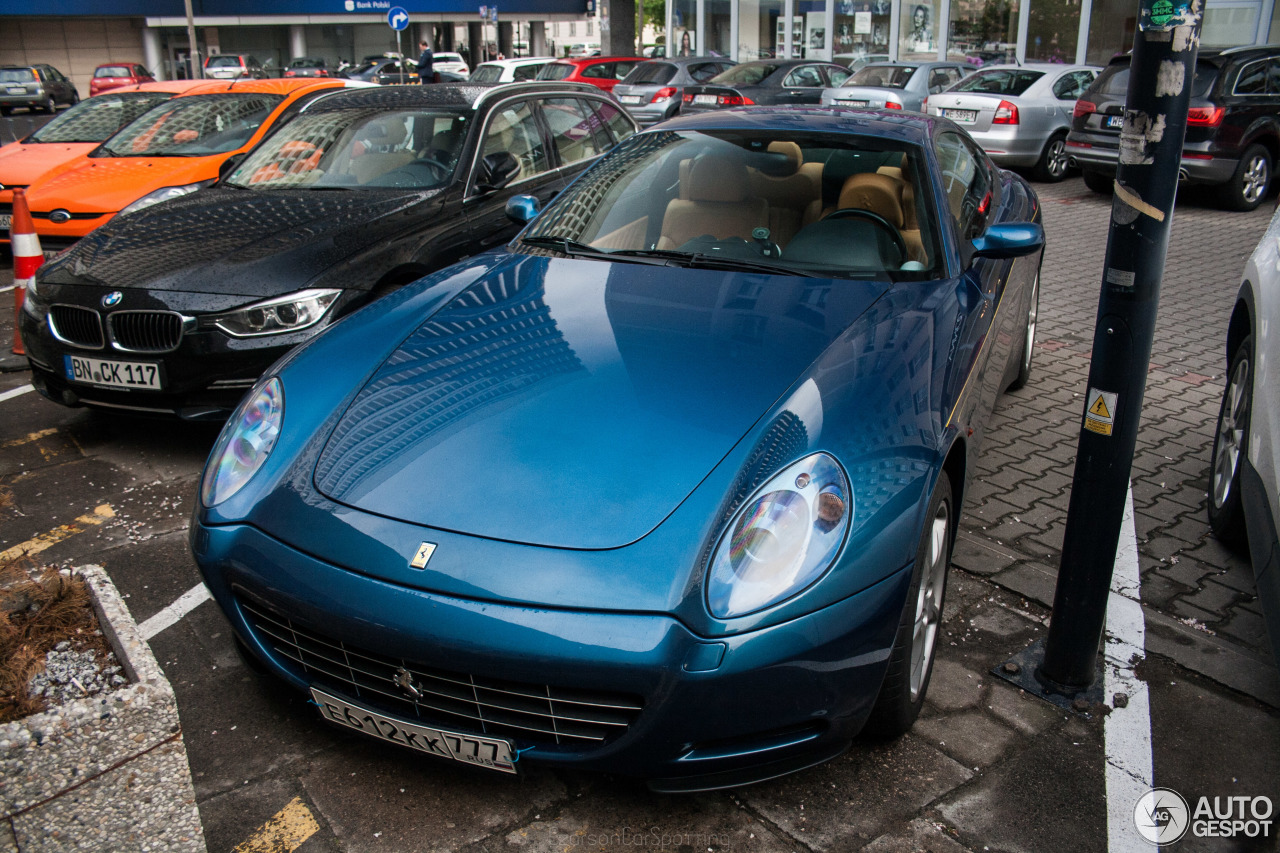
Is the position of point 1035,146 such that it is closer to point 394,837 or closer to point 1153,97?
point 1153,97

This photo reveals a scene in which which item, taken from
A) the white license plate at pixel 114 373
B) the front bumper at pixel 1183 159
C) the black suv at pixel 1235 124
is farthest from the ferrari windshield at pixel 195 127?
the black suv at pixel 1235 124

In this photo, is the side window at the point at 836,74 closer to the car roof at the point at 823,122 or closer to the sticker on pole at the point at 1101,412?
the car roof at the point at 823,122

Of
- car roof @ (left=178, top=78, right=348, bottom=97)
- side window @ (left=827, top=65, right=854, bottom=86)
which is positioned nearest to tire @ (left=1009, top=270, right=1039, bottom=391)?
car roof @ (left=178, top=78, right=348, bottom=97)

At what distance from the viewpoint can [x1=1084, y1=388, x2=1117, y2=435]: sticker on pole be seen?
2578 millimetres

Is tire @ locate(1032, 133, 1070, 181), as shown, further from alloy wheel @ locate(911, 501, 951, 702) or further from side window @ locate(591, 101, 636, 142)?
alloy wheel @ locate(911, 501, 951, 702)

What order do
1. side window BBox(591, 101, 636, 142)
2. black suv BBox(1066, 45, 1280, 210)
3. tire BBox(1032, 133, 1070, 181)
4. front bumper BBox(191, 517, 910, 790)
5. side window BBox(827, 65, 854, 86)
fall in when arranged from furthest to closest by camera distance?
side window BBox(827, 65, 854, 86) < tire BBox(1032, 133, 1070, 181) < black suv BBox(1066, 45, 1280, 210) < side window BBox(591, 101, 636, 142) < front bumper BBox(191, 517, 910, 790)

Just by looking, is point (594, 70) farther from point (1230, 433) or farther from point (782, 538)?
point (782, 538)

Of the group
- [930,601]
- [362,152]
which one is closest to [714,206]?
[930,601]

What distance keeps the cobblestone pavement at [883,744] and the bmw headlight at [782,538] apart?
24.0 inches

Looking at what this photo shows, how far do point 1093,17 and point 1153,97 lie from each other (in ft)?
68.2

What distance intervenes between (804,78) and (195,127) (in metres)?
12.6

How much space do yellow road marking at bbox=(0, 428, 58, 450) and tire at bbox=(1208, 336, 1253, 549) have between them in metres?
5.07

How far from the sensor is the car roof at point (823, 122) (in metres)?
3.71

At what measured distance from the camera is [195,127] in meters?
8.02
